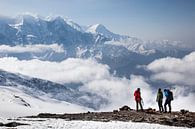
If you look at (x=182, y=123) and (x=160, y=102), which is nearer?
(x=182, y=123)

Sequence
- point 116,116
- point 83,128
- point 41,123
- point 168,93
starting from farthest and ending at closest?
point 168,93
point 116,116
point 41,123
point 83,128

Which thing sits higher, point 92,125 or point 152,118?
point 152,118

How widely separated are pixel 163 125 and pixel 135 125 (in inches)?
103

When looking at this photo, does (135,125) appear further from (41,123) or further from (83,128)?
(41,123)

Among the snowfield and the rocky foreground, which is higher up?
the rocky foreground

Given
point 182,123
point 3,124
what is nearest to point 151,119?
point 182,123

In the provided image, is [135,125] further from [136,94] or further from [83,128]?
[136,94]

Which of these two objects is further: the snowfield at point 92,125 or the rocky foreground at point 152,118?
the rocky foreground at point 152,118

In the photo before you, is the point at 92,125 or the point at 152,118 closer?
the point at 92,125

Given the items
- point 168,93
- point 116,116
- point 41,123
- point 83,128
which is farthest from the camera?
point 168,93

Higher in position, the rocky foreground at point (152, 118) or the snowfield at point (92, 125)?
the rocky foreground at point (152, 118)

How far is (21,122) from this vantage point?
120 feet

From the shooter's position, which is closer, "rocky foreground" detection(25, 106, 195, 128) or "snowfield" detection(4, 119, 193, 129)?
"snowfield" detection(4, 119, 193, 129)

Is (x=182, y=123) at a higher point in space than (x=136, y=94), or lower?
lower
